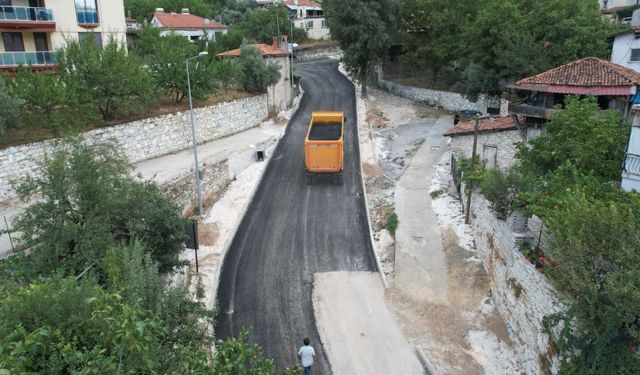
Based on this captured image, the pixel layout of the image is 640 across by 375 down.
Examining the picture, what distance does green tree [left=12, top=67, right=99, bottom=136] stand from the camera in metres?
23.3

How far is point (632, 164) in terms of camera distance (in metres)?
16.3

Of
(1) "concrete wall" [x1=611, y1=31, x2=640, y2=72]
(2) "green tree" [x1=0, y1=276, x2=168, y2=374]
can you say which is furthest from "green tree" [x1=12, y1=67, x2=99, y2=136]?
(1) "concrete wall" [x1=611, y1=31, x2=640, y2=72]

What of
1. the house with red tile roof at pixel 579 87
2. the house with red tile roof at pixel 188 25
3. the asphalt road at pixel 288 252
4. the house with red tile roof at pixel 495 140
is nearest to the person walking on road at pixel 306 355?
the asphalt road at pixel 288 252

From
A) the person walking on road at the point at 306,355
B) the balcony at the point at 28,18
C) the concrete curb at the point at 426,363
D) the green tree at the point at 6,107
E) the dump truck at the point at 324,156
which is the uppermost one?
the balcony at the point at 28,18

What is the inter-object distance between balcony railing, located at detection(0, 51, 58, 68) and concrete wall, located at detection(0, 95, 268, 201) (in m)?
6.09

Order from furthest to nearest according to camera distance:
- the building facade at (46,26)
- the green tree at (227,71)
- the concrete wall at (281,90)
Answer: the concrete wall at (281,90) → the green tree at (227,71) → the building facade at (46,26)

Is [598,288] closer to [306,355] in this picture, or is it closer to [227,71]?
[306,355]

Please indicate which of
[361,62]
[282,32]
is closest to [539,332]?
[361,62]

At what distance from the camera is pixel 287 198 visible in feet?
87.8

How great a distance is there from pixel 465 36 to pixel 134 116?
26.4 metres

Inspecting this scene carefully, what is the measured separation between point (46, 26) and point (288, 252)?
23.0 m

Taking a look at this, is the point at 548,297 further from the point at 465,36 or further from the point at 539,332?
the point at 465,36

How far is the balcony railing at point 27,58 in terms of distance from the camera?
2925cm

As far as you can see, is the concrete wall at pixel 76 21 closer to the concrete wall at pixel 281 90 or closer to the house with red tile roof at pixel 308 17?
the concrete wall at pixel 281 90
